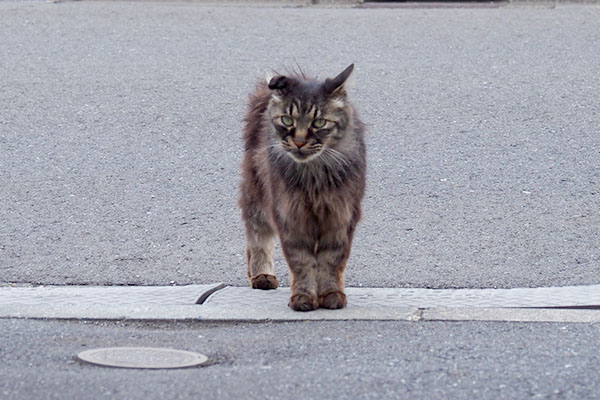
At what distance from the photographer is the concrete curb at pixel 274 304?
5.27m

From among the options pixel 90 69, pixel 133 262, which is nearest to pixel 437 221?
pixel 133 262

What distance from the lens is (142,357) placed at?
471 centimetres

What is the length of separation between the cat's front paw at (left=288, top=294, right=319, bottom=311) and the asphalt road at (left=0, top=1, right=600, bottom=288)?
63 cm

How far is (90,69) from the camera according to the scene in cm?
1006

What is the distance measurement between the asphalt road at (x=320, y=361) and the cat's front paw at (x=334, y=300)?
233 mm

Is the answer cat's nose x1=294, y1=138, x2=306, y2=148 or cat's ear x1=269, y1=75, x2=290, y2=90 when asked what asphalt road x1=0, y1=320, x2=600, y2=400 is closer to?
cat's nose x1=294, y1=138, x2=306, y2=148

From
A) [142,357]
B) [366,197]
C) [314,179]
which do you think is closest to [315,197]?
[314,179]

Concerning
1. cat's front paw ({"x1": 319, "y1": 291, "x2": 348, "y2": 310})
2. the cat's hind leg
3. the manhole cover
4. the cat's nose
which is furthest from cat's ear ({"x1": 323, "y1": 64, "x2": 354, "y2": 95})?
the manhole cover

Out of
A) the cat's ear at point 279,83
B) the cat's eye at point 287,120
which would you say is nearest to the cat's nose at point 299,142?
the cat's eye at point 287,120

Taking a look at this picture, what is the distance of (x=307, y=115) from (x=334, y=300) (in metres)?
1.00

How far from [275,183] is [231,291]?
2.36 ft

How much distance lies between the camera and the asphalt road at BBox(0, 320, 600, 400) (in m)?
4.20

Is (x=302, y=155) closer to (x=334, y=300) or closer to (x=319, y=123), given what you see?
(x=319, y=123)

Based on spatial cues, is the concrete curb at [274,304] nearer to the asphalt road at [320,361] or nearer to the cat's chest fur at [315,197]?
the asphalt road at [320,361]
